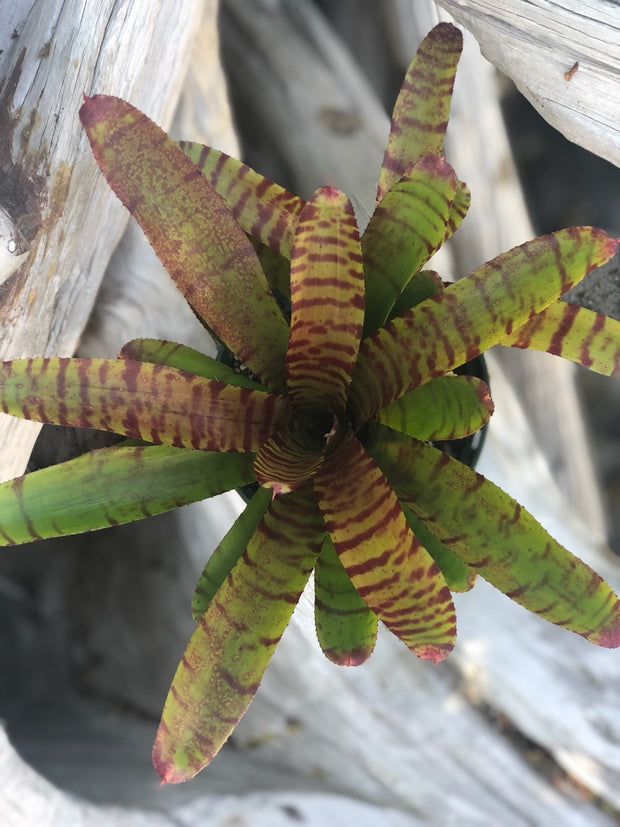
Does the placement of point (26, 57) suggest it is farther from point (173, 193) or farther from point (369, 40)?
point (369, 40)

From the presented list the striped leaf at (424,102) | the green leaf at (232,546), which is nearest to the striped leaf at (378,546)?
the green leaf at (232,546)

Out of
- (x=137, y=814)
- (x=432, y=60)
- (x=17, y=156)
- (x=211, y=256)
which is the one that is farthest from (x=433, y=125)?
(x=137, y=814)

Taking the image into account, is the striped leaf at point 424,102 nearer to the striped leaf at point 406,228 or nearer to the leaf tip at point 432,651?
the striped leaf at point 406,228

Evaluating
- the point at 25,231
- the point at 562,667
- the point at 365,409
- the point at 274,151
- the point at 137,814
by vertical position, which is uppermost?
the point at 274,151

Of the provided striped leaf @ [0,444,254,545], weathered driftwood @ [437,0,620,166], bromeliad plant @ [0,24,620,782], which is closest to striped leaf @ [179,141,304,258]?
bromeliad plant @ [0,24,620,782]

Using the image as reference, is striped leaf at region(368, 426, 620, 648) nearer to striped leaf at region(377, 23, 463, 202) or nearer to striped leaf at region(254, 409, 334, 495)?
striped leaf at region(254, 409, 334, 495)
